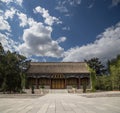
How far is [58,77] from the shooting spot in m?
50.2

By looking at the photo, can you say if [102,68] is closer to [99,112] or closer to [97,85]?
[97,85]

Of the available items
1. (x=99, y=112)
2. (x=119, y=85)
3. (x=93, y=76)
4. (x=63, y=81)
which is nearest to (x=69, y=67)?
(x=63, y=81)

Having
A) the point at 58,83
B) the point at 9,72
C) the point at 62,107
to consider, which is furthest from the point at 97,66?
the point at 62,107

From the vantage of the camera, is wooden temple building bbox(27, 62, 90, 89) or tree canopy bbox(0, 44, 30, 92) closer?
tree canopy bbox(0, 44, 30, 92)

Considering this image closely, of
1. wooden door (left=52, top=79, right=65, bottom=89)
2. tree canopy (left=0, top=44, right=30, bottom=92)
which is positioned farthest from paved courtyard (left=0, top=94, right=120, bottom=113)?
wooden door (left=52, top=79, right=65, bottom=89)

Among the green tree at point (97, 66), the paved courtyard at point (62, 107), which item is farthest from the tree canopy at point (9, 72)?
the green tree at point (97, 66)

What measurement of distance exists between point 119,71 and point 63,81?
15.9 meters

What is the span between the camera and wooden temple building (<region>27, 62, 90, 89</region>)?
4988cm

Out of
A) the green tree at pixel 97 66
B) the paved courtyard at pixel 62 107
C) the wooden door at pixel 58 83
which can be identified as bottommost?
the paved courtyard at pixel 62 107

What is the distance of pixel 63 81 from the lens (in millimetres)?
51188

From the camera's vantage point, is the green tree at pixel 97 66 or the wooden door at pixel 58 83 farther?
the green tree at pixel 97 66

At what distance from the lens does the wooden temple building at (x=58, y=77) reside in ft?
164

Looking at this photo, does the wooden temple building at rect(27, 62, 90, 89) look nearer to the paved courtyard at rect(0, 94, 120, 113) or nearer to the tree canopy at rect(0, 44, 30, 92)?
the tree canopy at rect(0, 44, 30, 92)

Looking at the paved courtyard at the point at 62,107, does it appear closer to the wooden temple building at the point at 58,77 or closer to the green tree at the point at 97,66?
the wooden temple building at the point at 58,77
